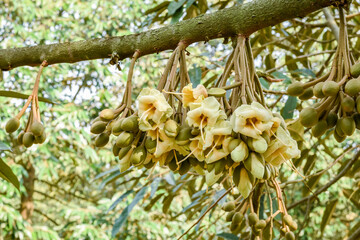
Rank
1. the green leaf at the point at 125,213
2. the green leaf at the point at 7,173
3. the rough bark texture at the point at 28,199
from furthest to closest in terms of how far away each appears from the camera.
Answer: the rough bark texture at the point at 28,199 → the green leaf at the point at 125,213 → the green leaf at the point at 7,173

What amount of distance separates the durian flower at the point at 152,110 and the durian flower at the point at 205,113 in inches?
1.6

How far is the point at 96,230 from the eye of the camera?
178 inches

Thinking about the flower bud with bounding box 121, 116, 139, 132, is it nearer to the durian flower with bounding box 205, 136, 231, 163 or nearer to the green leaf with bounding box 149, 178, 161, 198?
the durian flower with bounding box 205, 136, 231, 163

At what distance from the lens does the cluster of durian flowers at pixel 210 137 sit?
1.75ft

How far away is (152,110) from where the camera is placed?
23.2 inches

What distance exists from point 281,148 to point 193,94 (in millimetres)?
146

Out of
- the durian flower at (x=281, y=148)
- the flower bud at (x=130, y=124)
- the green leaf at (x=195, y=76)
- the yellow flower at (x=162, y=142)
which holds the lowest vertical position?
the durian flower at (x=281, y=148)

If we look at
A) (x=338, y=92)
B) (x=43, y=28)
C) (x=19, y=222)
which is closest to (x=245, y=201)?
(x=338, y=92)

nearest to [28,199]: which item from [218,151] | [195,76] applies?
[195,76]

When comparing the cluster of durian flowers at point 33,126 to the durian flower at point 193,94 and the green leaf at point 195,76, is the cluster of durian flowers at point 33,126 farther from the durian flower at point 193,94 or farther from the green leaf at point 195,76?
the green leaf at point 195,76

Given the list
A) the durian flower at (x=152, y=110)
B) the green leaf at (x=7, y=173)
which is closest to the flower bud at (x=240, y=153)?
the durian flower at (x=152, y=110)

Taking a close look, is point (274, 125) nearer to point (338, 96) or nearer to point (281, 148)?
point (281, 148)

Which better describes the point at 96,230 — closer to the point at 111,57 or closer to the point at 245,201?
the point at 245,201

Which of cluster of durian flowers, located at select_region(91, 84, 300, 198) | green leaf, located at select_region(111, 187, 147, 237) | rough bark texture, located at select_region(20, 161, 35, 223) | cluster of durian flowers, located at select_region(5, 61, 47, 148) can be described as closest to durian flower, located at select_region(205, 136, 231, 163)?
cluster of durian flowers, located at select_region(91, 84, 300, 198)
